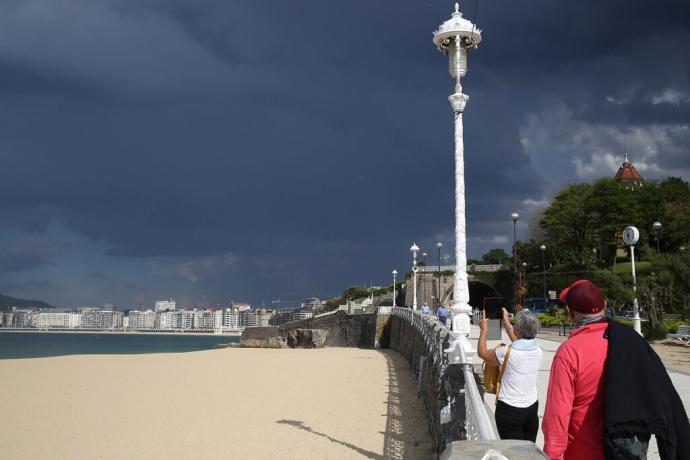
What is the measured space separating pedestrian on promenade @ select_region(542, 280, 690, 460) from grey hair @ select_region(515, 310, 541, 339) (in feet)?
5.83

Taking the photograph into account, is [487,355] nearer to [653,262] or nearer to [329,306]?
[653,262]

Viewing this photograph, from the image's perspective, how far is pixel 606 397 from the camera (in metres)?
3.23

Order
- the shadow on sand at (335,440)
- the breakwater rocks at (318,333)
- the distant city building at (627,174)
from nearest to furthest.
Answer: the shadow on sand at (335,440), the breakwater rocks at (318,333), the distant city building at (627,174)

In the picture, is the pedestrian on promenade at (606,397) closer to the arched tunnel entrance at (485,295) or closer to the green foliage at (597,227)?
the green foliage at (597,227)

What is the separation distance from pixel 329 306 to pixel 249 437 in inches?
3851

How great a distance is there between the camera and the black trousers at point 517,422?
17.5 ft

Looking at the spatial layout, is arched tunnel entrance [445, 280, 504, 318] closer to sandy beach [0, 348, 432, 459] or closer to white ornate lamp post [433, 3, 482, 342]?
sandy beach [0, 348, 432, 459]

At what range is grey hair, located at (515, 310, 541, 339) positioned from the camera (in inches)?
212

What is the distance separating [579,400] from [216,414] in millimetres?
13514

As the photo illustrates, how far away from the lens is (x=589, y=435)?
3.39 metres

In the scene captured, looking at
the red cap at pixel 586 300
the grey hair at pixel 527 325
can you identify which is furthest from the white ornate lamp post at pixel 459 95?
the red cap at pixel 586 300

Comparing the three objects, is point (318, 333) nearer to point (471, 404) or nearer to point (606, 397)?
point (471, 404)

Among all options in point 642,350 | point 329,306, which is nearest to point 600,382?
point 642,350

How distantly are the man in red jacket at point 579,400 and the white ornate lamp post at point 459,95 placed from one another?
27.3ft
